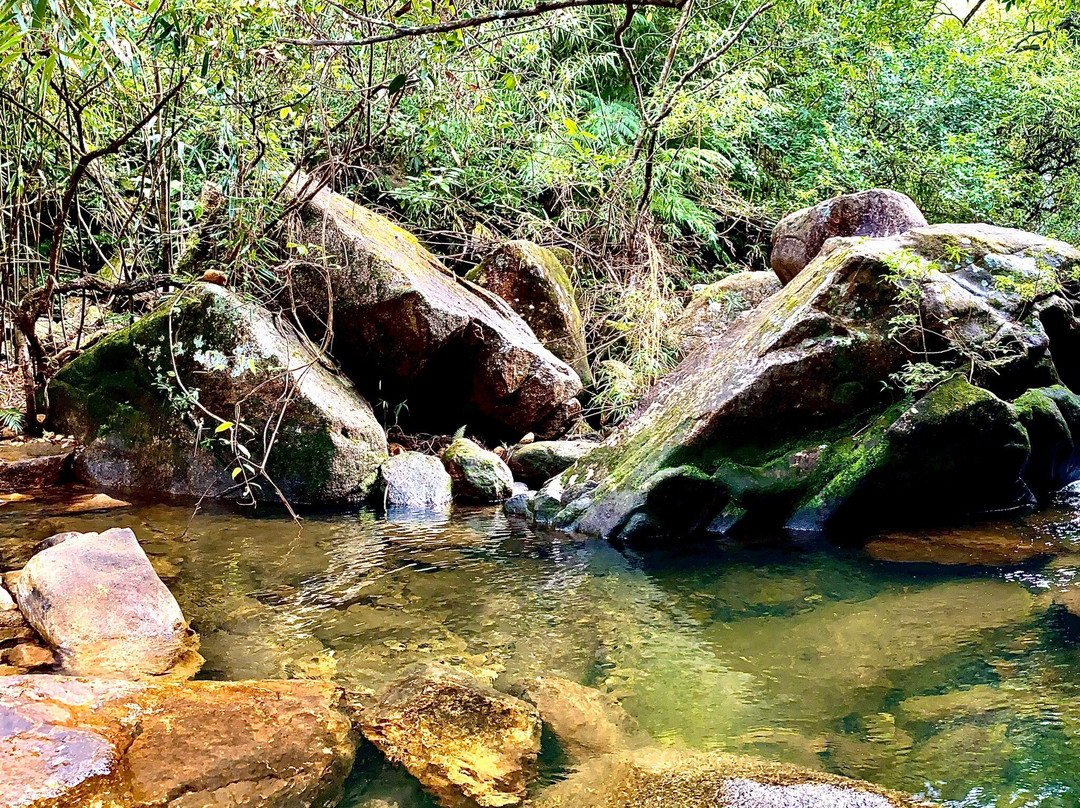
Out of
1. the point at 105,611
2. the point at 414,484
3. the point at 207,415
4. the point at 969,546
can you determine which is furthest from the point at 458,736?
the point at 207,415

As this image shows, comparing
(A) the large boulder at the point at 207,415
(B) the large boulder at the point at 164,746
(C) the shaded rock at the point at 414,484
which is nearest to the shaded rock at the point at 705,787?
(B) the large boulder at the point at 164,746

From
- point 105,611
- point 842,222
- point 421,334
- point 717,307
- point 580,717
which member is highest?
point 842,222

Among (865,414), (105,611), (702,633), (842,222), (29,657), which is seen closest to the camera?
(29,657)

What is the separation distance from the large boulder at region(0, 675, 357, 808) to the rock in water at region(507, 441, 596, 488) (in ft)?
12.5

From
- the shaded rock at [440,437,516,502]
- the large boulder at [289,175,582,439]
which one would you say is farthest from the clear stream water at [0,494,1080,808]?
the large boulder at [289,175,582,439]

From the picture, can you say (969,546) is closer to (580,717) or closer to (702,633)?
(702,633)

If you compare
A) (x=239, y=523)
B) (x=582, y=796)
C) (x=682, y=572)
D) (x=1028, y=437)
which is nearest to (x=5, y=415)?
(x=239, y=523)

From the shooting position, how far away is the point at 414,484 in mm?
5676

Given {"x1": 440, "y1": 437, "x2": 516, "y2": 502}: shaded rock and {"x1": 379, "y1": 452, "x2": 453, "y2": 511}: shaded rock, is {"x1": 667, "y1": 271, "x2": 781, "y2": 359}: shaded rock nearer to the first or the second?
{"x1": 440, "y1": 437, "x2": 516, "y2": 502}: shaded rock

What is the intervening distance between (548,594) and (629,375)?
12.0 ft

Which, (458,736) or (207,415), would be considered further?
(207,415)

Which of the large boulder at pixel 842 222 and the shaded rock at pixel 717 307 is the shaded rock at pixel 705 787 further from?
the shaded rock at pixel 717 307

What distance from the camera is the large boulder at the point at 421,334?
20.2 ft

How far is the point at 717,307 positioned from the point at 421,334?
331 centimetres
